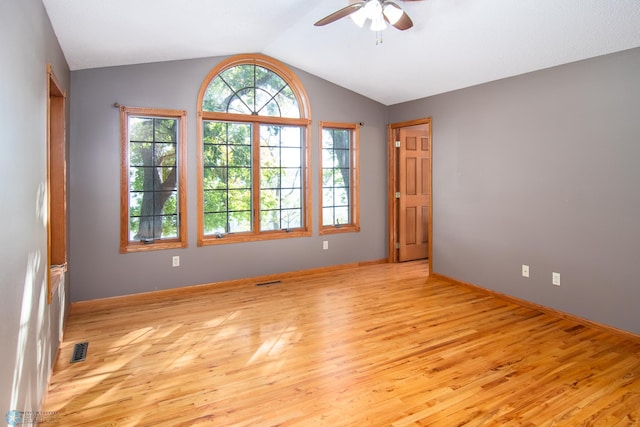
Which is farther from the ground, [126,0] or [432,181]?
[126,0]

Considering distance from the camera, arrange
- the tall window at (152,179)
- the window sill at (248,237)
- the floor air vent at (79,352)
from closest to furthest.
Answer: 1. the floor air vent at (79,352)
2. the tall window at (152,179)
3. the window sill at (248,237)

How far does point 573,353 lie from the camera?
9.82ft

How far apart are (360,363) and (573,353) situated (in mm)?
1603

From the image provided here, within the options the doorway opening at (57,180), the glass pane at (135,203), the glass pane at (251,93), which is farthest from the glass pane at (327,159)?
the doorway opening at (57,180)

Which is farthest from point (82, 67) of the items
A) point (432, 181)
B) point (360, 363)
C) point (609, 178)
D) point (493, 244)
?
point (609, 178)

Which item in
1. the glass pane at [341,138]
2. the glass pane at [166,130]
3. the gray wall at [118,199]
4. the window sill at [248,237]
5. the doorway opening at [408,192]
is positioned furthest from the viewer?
the doorway opening at [408,192]

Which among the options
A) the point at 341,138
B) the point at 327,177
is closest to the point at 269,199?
the point at 327,177

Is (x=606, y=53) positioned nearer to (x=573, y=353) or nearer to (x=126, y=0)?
(x=573, y=353)

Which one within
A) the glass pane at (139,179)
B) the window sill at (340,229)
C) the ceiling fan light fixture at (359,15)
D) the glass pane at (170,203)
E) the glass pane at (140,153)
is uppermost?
the ceiling fan light fixture at (359,15)

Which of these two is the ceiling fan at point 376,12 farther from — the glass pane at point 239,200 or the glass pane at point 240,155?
the glass pane at point 239,200

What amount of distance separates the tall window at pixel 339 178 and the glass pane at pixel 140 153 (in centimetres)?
212

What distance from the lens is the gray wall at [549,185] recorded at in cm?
328

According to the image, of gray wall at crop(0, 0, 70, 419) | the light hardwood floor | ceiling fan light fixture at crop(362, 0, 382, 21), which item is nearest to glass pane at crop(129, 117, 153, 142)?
gray wall at crop(0, 0, 70, 419)

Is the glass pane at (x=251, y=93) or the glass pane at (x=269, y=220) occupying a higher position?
the glass pane at (x=251, y=93)
